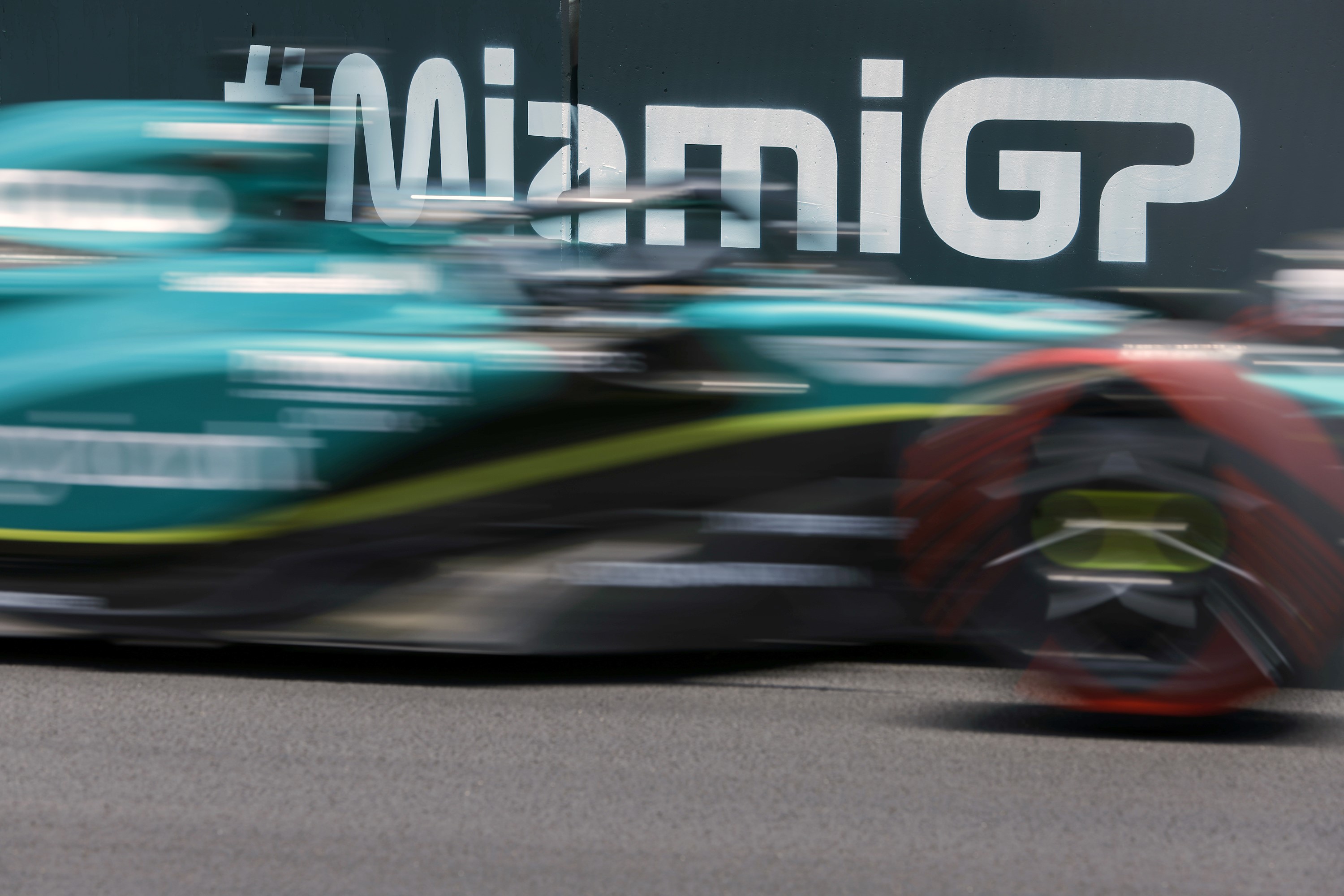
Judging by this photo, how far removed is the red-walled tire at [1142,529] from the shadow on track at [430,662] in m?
0.38

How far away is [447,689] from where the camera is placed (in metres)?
3.33

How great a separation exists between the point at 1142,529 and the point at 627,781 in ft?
4.09

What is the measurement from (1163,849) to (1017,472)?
89cm

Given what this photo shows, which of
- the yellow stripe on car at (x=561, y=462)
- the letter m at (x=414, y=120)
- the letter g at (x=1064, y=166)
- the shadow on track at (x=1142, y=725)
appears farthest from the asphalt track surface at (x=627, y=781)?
the letter m at (x=414, y=120)

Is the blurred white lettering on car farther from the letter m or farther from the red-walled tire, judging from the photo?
the letter m

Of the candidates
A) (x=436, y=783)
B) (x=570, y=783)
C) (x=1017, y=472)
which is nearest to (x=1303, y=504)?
(x=1017, y=472)

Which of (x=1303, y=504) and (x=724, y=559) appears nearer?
(x=1303, y=504)

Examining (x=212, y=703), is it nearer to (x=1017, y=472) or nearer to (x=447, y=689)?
(x=447, y=689)

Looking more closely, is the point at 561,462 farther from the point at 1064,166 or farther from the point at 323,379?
the point at 1064,166

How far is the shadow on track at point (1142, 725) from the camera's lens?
3055 millimetres

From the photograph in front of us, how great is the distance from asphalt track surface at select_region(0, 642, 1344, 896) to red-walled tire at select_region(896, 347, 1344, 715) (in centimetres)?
21

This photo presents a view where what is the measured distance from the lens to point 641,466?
10.5 feet

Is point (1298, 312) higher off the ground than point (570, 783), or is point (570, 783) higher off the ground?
point (1298, 312)

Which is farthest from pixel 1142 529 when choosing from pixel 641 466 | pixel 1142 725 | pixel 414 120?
pixel 414 120
